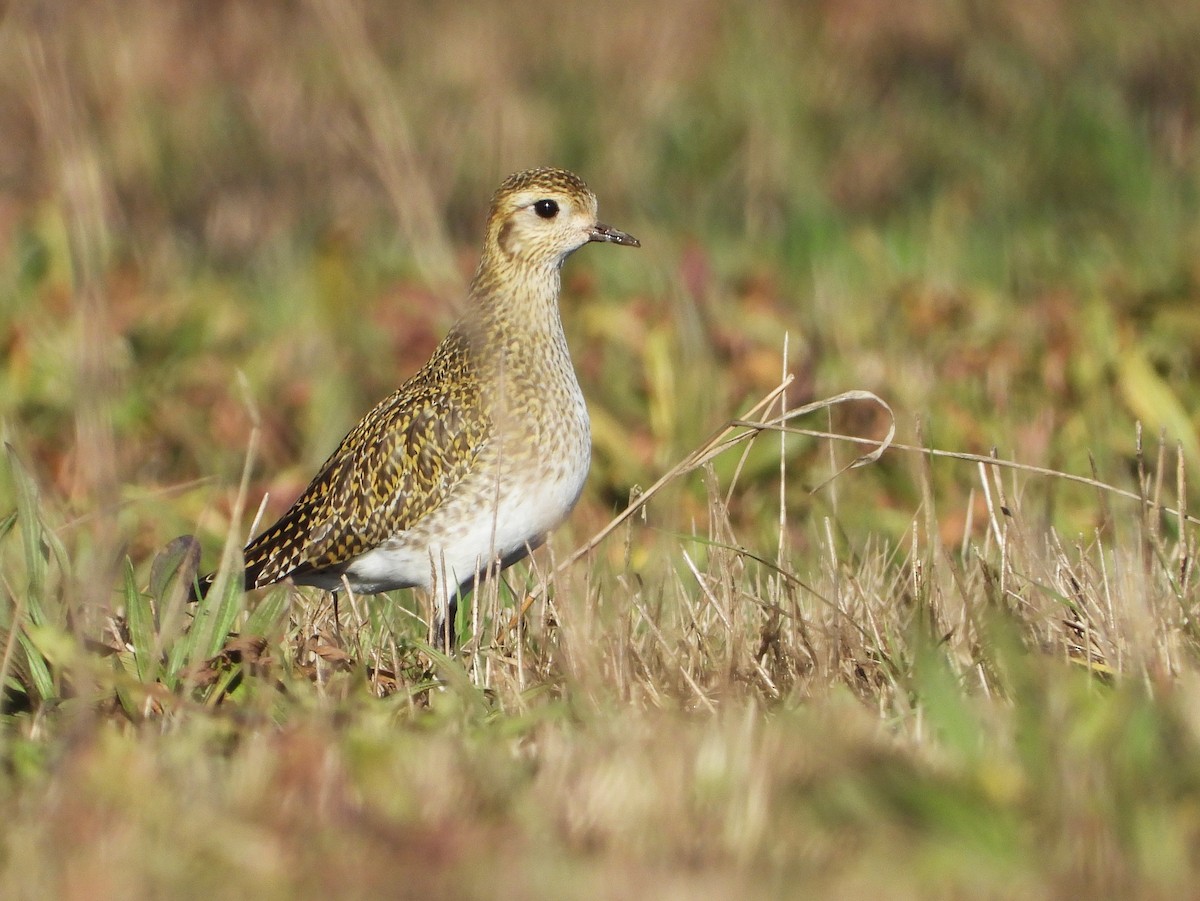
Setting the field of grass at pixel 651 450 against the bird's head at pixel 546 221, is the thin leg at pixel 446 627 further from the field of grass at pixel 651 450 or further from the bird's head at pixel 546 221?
the bird's head at pixel 546 221

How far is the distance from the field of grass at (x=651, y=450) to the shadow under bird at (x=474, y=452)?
9.8 inches

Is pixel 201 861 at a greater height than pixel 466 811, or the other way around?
pixel 466 811

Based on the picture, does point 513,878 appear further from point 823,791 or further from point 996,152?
point 996,152

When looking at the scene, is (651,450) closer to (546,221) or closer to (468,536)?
(546,221)

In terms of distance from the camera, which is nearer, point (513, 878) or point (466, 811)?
point (513, 878)

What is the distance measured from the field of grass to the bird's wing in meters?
0.29

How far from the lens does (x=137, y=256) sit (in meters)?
11.5

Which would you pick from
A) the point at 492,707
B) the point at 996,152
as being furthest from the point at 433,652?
the point at 996,152

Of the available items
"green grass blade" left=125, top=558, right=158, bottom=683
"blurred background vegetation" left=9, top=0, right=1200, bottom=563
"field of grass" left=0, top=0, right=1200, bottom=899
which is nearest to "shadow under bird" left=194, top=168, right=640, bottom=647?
"field of grass" left=0, top=0, right=1200, bottom=899

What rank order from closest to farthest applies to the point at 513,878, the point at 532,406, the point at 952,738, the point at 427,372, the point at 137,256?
1. the point at 513,878
2. the point at 952,738
3. the point at 532,406
4. the point at 427,372
5. the point at 137,256

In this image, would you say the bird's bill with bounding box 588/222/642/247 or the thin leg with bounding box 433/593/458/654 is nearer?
the thin leg with bounding box 433/593/458/654

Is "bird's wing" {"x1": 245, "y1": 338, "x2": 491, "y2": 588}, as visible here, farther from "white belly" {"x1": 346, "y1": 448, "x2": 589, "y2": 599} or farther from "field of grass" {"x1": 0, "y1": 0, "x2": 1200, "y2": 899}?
"field of grass" {"x1": 0, "y1": 0, "x2": 1200, "y2": 899}

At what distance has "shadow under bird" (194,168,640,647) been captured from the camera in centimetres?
553

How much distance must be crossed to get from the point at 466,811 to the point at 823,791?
0.63m
